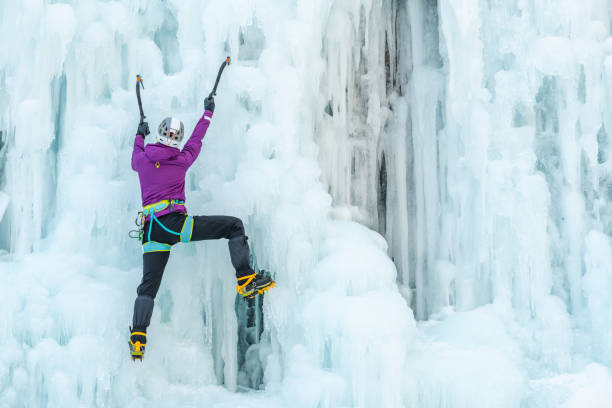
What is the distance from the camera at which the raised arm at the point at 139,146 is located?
512 cm

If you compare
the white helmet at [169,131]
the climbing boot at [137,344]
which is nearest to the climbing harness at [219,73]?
the white helmet at [169,131]

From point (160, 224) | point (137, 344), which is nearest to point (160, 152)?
point (160, 224)

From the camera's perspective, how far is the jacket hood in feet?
16.4

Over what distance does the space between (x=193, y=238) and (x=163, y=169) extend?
0.62m

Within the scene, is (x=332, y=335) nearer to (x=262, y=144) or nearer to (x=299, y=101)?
(x=262, y=144)

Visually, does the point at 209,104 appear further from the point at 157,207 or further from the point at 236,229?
the point at 236,229

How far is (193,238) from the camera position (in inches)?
199

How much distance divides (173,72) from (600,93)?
414 centimetres

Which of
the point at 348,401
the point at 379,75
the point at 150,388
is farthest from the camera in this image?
the point at 379,75

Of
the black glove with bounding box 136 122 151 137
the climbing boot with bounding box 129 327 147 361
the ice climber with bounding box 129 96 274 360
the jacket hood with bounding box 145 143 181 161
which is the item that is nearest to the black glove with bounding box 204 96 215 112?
the ice climber with bounding box 129 96 274 360

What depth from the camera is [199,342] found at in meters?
5.91

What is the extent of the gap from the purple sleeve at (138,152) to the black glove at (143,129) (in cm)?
4

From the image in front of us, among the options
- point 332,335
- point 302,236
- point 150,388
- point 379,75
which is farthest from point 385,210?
point 150,388

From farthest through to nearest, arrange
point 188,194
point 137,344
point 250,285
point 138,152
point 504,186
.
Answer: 1. point 504,186
2. point 188,194
3. point 138,152
4. point 250,285
5. point 137,344
